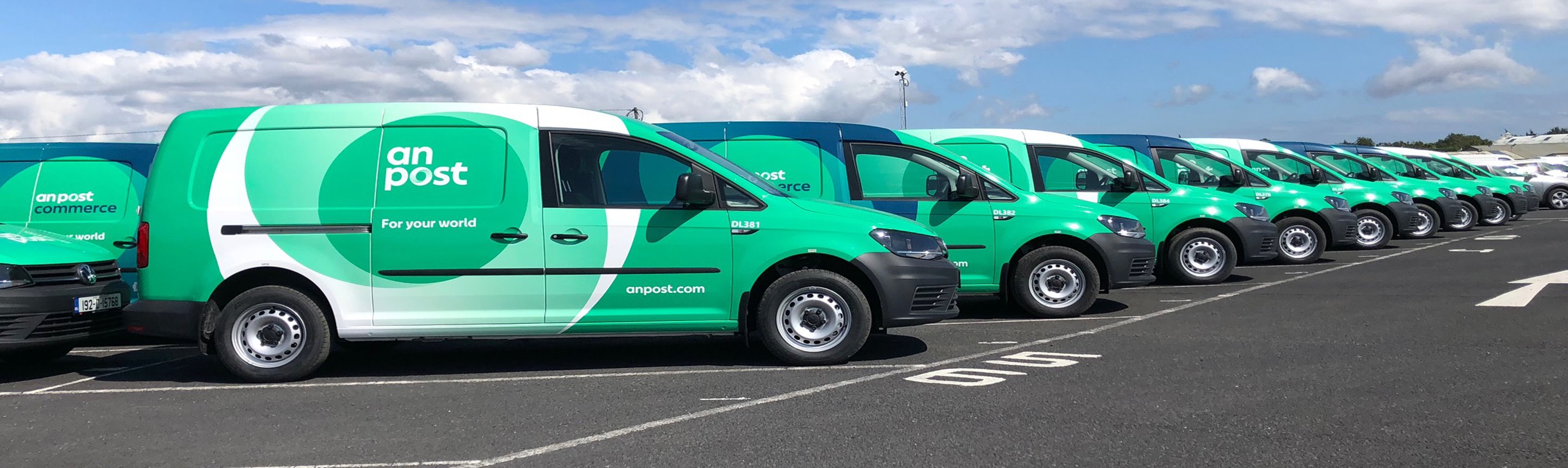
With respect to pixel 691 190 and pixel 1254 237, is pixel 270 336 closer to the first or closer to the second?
pixel 691 190

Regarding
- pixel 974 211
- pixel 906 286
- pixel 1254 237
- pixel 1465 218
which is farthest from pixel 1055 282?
pixel 1465 218

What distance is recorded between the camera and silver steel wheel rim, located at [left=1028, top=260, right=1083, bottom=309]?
974cm

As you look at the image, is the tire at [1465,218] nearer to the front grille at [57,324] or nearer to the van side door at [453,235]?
the van side door at [453,235]

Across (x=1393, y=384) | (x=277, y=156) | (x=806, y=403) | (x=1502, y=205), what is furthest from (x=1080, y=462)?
(x=1502, y=205)

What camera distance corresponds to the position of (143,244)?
6.98 m

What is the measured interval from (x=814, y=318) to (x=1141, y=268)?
12.5ft

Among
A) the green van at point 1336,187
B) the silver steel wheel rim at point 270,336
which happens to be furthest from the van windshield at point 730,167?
the green van at point 1336,187

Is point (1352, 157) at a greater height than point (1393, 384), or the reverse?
point (1352, 157)

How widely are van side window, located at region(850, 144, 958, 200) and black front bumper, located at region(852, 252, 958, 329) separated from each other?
238 centimetres

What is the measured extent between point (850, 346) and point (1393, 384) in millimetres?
2906

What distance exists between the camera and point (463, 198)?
699cm

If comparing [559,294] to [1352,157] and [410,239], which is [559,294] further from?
[1352,157]

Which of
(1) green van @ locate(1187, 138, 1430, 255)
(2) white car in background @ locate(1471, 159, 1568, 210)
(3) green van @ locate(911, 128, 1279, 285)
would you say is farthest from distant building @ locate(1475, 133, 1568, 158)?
(3) green van @ locate(911, 128, 1279, 285)

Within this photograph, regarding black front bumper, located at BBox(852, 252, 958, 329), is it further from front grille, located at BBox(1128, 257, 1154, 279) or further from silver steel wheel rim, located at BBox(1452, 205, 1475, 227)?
silver steel wheel rim, located at BBox(1452, 205, 1475, 227)
